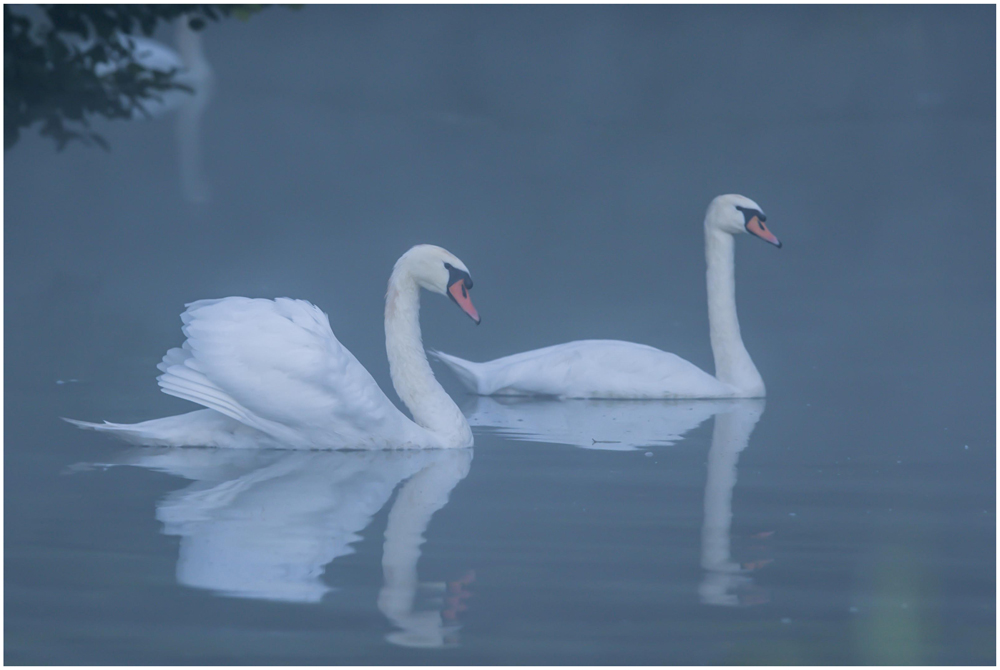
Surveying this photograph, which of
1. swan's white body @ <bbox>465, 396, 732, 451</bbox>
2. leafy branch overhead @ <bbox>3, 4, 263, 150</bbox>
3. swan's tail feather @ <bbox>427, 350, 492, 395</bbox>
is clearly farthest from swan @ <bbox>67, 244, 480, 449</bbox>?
leafy branch overhead @ <bbox>3, 4, 263, 150</bbox>

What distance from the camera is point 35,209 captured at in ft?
82.2

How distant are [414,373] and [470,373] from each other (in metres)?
1.89

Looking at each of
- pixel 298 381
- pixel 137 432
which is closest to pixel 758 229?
pixel 298 381

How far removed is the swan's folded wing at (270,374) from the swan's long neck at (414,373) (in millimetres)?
393

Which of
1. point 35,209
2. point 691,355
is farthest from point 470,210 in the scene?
point 691,355

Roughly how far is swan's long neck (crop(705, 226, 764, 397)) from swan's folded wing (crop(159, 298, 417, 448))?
10.8 feet

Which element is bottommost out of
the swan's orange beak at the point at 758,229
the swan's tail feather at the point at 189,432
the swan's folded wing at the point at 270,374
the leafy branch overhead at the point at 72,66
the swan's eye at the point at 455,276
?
the swan's tail feather at the point at 189,432

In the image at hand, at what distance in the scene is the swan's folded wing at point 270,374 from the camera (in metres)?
6.93

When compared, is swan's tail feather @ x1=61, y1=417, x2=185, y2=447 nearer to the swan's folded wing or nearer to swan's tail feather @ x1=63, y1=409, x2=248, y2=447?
swan's tail feather @ x1=63, y1=409, x2=248, y2=447

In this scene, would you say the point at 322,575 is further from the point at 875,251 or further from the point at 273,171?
the point at 273,171

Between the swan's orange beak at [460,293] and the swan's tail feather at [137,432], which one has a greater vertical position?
the swan's orange beak at [460,293]

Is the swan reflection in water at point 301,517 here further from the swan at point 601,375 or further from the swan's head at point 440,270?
the swan at point 601,375

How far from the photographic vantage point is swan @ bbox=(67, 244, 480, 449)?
694 centimetres

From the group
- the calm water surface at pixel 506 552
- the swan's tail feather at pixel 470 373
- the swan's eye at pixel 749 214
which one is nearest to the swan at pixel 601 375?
the swan's tail feather at pixel 470 373
